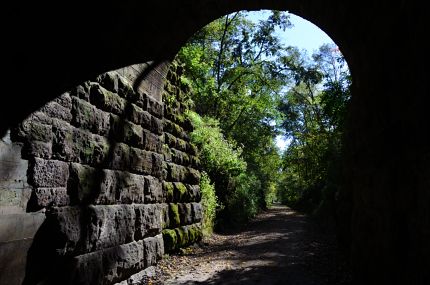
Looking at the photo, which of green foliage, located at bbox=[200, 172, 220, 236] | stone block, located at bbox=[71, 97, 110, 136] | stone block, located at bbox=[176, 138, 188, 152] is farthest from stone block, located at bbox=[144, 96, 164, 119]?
green foliage, located at bbox=[200, 172, 220, 236]

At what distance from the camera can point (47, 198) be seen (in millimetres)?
3812

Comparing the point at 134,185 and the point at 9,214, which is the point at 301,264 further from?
the point at 9,214

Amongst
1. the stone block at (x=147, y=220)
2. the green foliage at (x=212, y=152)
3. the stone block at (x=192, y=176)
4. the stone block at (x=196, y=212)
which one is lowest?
the stone block at (x=147, y=220)

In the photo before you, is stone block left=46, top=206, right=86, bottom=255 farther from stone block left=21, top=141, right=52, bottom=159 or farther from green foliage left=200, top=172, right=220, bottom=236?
green foliage left=200, top=172, right=220, bottom=236

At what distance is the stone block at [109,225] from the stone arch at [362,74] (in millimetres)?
1498

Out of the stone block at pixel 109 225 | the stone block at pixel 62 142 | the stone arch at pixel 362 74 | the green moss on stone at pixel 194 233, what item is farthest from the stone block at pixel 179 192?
the stone block at pixel 62 142

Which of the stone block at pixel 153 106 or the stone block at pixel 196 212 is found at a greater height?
the stone block at pixel 153 106

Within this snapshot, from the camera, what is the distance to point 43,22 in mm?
3797

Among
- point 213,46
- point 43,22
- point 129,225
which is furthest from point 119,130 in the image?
point 213,46

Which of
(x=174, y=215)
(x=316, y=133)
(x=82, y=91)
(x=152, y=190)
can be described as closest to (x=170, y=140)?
(x=174, y=215)

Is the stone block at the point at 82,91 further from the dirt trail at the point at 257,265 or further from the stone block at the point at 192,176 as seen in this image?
the stone block at the point at 192,176

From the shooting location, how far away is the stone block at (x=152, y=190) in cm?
606

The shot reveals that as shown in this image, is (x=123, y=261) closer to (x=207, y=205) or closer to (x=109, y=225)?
(x=109, y=225)

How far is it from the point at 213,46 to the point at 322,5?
21.3 metres
